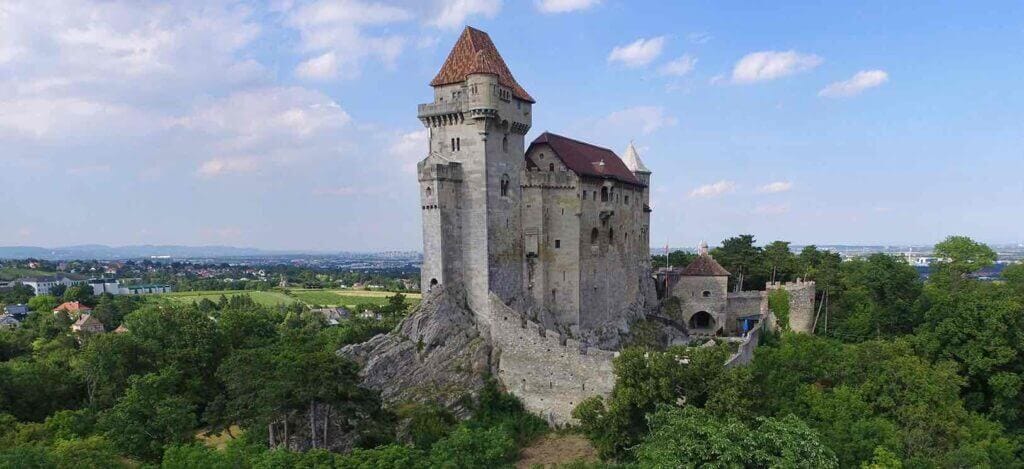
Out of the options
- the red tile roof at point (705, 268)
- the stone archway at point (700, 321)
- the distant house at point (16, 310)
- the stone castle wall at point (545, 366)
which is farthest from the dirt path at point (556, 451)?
the distant house at point (16, 310)

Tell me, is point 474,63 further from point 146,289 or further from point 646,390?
point 146,289

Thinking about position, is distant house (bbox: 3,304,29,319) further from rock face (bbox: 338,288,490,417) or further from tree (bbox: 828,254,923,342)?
tree (bbox: 828,254,923,342)

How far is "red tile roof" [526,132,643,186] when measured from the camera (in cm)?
4756

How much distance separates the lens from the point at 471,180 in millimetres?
42906

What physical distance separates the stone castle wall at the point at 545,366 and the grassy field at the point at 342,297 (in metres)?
89.3

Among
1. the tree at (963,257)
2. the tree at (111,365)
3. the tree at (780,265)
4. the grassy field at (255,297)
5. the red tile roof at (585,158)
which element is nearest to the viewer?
the tree at (111,365)

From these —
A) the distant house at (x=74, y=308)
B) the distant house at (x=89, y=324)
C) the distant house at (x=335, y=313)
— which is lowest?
the distant house at (x=335, y=313)

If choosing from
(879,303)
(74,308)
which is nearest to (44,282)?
(74,308)

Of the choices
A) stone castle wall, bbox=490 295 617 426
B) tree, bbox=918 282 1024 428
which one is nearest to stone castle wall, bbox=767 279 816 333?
tree, bbox=918 282 1024 428

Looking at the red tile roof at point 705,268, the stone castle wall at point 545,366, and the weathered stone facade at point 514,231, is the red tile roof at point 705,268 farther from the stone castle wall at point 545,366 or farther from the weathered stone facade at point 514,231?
the stone castle wall at point 545,366

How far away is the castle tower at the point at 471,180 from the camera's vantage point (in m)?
42.2

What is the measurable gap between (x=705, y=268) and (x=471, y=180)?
84.9 ft

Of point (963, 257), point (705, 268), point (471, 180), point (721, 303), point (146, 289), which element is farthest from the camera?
point (146, 289)

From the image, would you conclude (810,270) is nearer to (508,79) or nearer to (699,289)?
(699,289)
